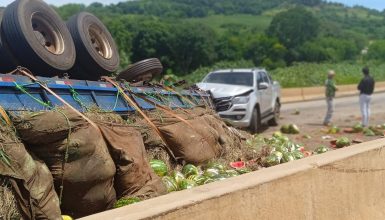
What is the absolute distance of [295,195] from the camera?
4852 millimetres

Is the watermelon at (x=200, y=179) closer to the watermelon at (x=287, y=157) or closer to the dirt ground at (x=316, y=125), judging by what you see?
the watermelon at (x=287, y=157)

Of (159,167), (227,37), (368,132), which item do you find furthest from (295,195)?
(227,37)

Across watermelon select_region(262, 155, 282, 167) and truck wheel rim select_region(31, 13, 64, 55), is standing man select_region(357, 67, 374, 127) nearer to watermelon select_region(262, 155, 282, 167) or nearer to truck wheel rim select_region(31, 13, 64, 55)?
watermelon select_region(262, 155, 282, 167)

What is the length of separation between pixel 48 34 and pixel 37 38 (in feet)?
1.70

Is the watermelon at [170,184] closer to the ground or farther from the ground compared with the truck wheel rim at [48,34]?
closer to the ground

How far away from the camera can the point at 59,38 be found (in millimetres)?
7762

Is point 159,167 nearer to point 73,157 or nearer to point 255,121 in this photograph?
point 73,157

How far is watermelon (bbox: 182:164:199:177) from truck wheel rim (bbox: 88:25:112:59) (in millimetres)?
2748

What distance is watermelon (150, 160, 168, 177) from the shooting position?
637 cm

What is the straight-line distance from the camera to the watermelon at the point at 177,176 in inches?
247

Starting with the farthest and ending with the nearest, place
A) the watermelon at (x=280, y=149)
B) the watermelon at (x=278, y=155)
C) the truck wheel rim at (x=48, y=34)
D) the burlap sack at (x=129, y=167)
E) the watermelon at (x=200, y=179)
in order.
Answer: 1. the watermelon at (x=280, y=149)
2. the watermelon at (x=278, y=155)
3. the truck wheel rim at (x=48, y=34)
4. the watermelon at (x=200, y=179)
5. the burlap sack at (x=129, y=167)

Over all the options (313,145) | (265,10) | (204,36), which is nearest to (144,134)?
(313,145)

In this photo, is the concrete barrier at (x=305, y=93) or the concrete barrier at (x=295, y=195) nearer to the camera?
the concrete barrier at (x=295, y=195)

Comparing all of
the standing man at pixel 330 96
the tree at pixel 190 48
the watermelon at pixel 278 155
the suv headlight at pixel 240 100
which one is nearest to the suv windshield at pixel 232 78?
the suv headlight at pixel 240 100
